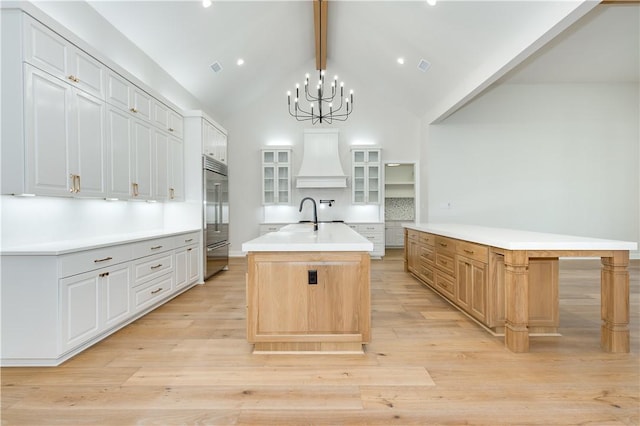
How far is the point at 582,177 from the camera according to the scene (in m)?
7.04

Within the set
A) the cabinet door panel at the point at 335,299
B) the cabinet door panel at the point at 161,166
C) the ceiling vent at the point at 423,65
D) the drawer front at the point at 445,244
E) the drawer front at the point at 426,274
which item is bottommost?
the drawer front at the point at 426,274

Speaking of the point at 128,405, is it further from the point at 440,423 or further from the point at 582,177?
the point at 582,177

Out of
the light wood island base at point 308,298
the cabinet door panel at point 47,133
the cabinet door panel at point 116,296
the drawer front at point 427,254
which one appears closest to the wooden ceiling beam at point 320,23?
the drawer front at point 427,254

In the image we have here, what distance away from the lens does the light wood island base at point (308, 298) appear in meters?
2.59

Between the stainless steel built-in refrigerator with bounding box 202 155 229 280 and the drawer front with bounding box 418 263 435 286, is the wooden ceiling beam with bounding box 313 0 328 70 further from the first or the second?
the drawer front with bounding box 418 263 435 286

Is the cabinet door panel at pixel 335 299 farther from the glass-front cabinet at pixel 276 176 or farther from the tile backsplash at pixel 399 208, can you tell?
the tile backsplash at pixel 399 208

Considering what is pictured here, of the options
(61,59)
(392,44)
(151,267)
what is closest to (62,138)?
(61,59)

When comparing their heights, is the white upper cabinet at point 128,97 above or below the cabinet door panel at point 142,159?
above

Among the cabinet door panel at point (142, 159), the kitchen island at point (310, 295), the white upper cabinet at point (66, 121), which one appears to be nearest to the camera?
the white upper cabinet at point (66, 121)

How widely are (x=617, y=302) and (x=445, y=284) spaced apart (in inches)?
63.9

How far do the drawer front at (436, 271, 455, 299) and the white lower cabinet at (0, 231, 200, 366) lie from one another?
3.25m

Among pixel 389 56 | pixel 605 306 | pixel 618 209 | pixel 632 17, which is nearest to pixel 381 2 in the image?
pixel 389 56

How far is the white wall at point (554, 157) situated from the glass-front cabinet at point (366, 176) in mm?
1168

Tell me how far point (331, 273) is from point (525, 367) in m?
1.47
